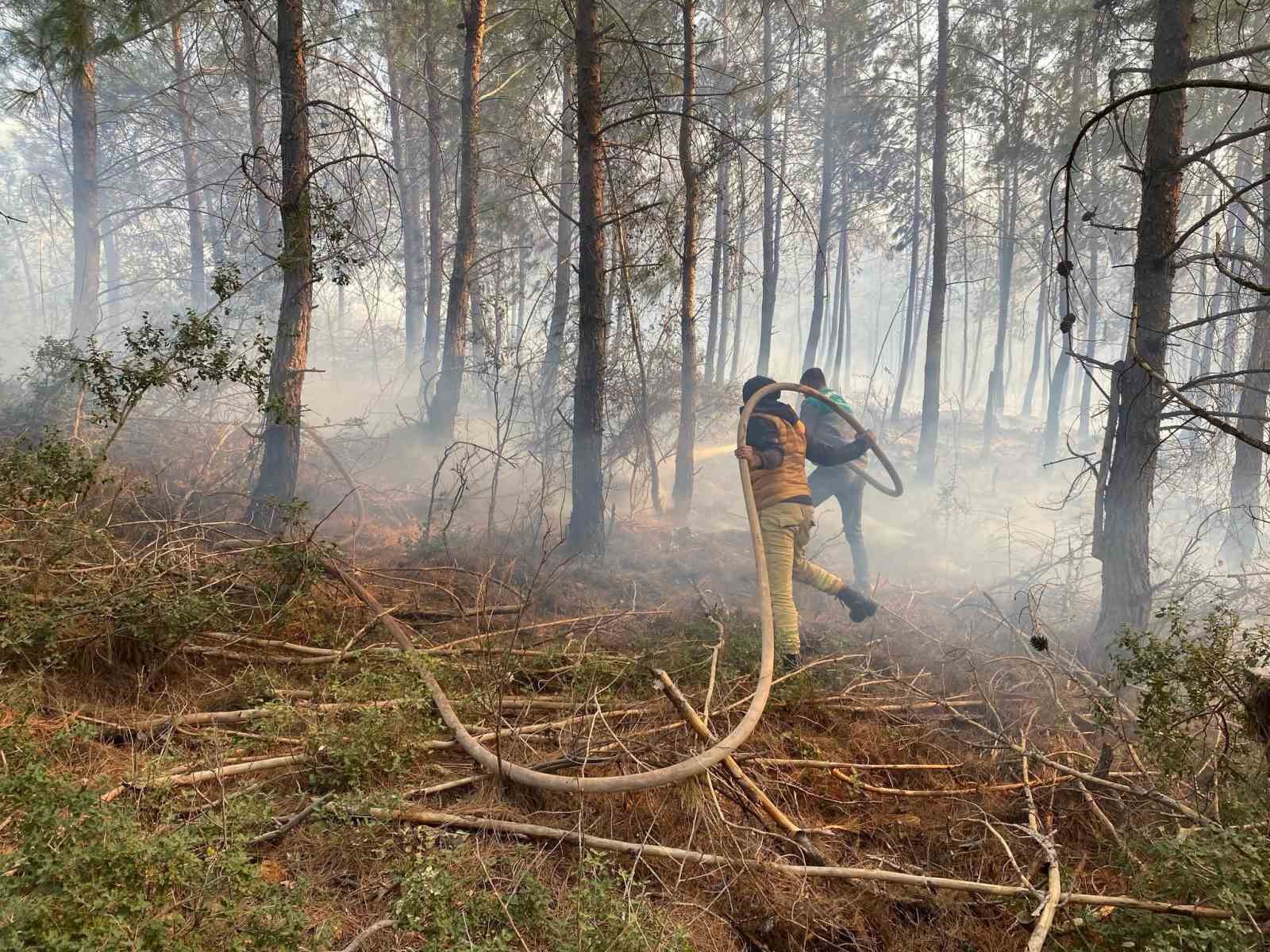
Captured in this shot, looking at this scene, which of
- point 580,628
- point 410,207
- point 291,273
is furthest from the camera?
point 410,207

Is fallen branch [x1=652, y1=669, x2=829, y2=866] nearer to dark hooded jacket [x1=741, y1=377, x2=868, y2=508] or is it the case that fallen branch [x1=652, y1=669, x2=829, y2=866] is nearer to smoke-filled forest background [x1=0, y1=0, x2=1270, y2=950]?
smoke-filled forest background [x1=0, y1=0, x2=1270, y2=950]

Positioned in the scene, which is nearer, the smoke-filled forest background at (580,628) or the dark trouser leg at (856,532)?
the smoke-filled forest background at (580,628)

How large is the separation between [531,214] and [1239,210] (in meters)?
18.9

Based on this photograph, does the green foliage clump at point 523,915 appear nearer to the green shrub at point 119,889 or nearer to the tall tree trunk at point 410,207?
the green shrub at point 119,889

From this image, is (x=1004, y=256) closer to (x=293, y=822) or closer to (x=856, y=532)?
(x=856, y=532)

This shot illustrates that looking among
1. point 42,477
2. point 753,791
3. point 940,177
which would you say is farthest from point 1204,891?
point 940,177

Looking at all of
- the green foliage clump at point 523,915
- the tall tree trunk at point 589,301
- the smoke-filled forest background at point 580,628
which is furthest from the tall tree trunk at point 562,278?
the green foliage clump at point 523,915

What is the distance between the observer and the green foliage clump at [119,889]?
6.08 ft

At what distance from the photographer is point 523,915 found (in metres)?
2.35

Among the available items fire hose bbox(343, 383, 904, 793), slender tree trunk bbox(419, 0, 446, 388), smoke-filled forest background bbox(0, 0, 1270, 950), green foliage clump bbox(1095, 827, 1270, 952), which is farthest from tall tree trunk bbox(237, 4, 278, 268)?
green foliage clump bbox(1095, 827, 1270, 952)

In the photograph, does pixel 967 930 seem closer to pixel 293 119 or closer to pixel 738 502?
pixel 293 119

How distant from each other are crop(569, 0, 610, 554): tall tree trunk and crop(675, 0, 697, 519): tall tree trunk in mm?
2076

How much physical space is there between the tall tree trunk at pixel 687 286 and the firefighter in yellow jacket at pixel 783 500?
489 centimetres

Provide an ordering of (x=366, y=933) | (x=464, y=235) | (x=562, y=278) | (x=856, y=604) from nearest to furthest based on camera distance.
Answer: (x=366, y=933) < (x=856, y=604) < (x=464, y=235) < (x=562, y=278)
